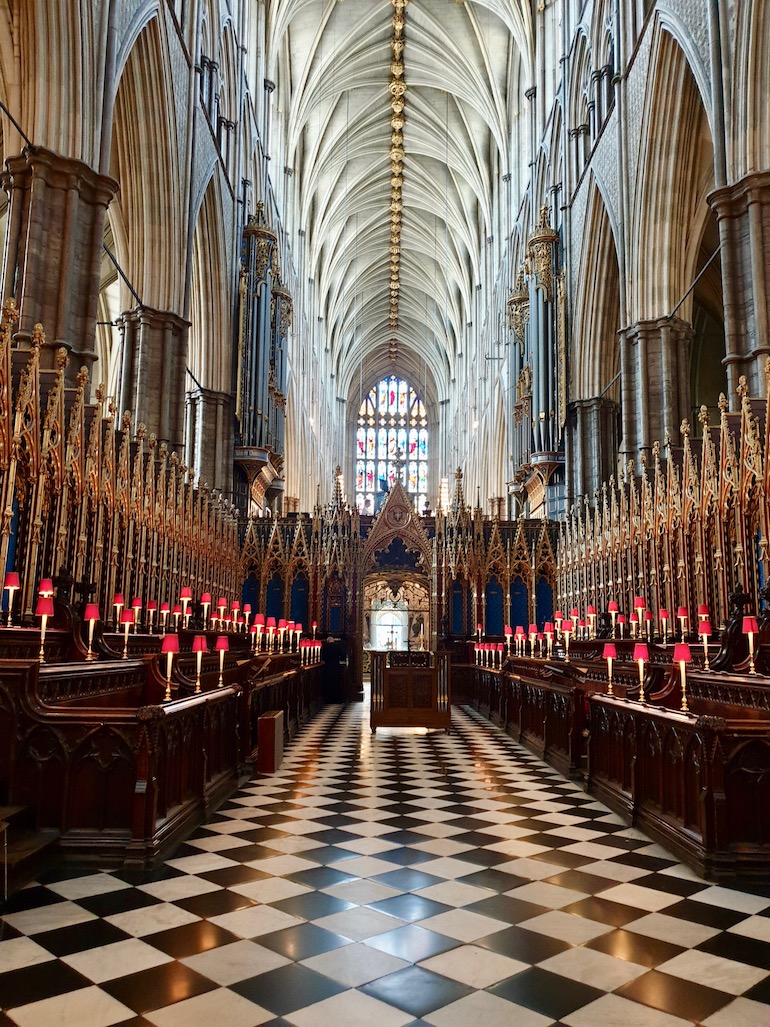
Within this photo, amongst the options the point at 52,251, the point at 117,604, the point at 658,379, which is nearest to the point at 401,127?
the point at 658,379

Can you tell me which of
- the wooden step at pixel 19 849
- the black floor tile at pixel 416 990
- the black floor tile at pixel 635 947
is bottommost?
the black floor tile at pixel 635 947

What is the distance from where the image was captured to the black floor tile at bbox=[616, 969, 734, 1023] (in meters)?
2.92

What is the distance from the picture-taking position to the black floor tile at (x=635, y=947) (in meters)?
3.41

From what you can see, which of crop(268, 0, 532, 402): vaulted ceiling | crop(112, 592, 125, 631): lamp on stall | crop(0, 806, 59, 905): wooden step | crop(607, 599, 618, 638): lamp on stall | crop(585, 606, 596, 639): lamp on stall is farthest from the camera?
crop(268, 0, 532, 402): vaulted ceiling

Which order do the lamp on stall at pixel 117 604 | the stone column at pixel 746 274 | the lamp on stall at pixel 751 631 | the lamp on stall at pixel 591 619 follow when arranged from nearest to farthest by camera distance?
1. the lamp on stall at pixel 751 631
2. the lamp on stall at pixel 117 604
3. the stone column at pixel 746 274
4. the lamp on stall at pixel 591 619

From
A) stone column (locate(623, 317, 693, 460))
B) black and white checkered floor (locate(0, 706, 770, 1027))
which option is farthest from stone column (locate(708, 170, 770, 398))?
black and white checkered floor (locate(0, 706, 770, 1027))

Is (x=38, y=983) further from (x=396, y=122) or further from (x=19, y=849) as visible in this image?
(x=396, y=122)

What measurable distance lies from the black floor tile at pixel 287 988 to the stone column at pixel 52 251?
29.4 ft

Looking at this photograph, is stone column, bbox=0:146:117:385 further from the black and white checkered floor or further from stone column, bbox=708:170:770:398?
stone column, bbox=708:170:770:398

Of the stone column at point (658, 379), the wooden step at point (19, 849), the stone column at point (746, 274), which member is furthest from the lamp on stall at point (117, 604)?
the stone column at point (658, 379)

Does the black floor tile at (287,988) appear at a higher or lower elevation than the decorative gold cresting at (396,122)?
lower

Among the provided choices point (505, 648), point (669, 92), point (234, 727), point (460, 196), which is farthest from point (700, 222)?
point (460, 196)

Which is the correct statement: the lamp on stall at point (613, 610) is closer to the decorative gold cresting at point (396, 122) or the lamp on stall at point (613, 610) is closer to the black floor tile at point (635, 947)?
the black floor tile at point (635, 947)

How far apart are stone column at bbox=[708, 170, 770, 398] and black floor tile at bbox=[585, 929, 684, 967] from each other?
8812 millimetres
